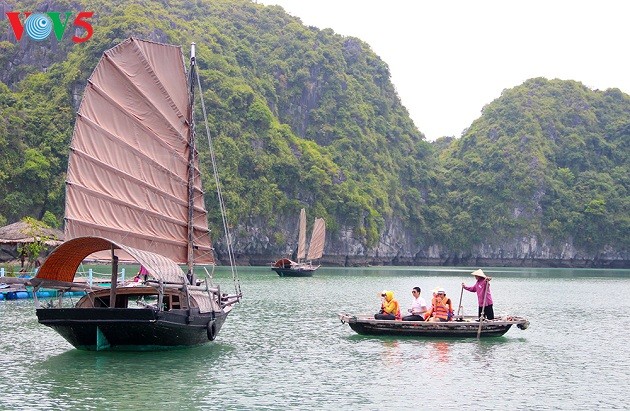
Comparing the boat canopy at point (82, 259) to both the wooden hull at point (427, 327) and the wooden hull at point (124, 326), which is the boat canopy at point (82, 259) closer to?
the wooden hull at point (124, 326)

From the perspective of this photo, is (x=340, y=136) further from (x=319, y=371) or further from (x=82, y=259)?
(x=319, y=371)

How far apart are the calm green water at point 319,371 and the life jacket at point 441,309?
2.43ft

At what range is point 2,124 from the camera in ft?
179

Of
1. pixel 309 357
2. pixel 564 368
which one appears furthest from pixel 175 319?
pixel 564 368

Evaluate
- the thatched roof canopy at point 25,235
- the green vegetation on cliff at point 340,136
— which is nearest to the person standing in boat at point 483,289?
the thatched roof canopy at point 25,235

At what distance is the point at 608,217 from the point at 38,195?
5554 centimetres

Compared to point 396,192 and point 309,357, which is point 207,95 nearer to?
point 396,192

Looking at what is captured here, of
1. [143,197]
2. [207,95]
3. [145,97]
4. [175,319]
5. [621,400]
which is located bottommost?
[621,400]

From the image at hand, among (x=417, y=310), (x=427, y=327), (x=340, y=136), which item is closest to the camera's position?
(x=427, y=327)

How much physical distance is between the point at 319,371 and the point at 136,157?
21.0 feet

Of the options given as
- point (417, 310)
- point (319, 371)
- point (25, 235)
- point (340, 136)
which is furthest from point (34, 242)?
point (340, 136)

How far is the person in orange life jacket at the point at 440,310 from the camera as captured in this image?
18641 millimetres

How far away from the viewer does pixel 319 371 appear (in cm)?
1428

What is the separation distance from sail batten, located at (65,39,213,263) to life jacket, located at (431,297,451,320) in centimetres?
499
